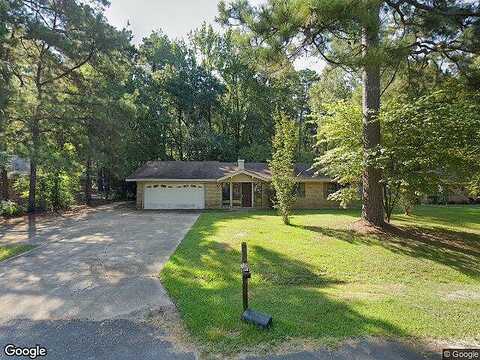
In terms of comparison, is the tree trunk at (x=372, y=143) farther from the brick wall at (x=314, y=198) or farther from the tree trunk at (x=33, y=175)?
the tree trunk at (x=33, y=175)

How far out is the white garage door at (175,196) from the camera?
23.8m

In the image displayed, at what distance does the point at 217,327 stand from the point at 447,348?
3189 millimetres

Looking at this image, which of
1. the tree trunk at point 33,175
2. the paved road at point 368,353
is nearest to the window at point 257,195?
the tree trunk at point 33,175

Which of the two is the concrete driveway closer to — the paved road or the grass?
the grass

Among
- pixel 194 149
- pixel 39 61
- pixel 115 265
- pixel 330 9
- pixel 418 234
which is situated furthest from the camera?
pixel 194 149

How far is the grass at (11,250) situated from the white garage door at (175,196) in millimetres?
12304

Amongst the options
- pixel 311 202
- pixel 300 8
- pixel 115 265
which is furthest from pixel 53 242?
pixel 311 202

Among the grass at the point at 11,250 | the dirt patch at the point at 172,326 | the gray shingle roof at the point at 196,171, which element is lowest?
the dirt patch at the point at 172,326

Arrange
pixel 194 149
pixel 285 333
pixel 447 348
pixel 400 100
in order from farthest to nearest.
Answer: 1. pixel 194 149
2. pixel 400 100
3. pixel 285 333
4. pixel 447 348

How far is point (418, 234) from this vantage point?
1314 centimetres

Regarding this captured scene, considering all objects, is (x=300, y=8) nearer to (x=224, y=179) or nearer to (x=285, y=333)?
(x=285, y=333)

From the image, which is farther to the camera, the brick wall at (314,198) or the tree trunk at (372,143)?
the brick wall at (314,198)

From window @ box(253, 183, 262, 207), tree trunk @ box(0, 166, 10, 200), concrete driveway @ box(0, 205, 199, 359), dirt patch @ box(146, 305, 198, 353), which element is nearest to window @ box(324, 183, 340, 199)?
window @ box(253, 183, 262, 207)

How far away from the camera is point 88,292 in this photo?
7.13m
